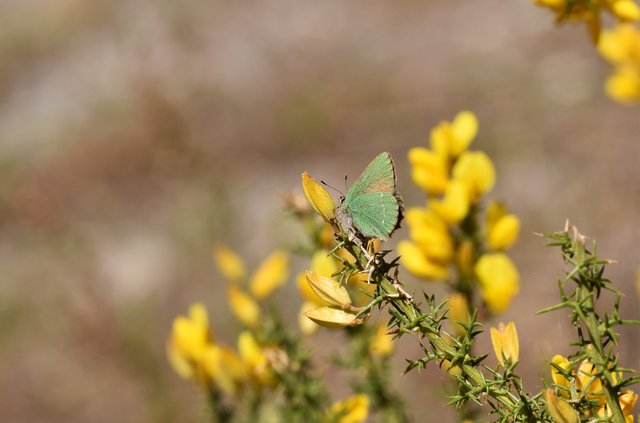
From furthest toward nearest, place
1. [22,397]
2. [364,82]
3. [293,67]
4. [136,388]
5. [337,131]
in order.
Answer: [293,67] < [364,82] < [337,131] < [22,397] < [136,388]

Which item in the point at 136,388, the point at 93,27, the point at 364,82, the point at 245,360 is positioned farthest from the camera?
the point at 93,27

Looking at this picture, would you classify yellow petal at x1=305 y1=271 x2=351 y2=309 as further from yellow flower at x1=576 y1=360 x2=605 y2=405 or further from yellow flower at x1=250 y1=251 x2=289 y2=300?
yellow flower at x1=250 y1=251 x2=289 y2=300

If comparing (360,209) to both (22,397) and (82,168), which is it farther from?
(82,168)

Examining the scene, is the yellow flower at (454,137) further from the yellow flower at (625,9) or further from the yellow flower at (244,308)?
the yellow flower at (244,308)

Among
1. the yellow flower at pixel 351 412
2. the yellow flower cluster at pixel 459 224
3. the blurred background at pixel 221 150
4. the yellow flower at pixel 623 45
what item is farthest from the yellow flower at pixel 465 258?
the blurred background at pixel 221 150

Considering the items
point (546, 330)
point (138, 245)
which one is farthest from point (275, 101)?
point (546, 330)

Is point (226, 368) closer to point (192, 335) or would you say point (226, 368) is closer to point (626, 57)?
point (192, 335)
